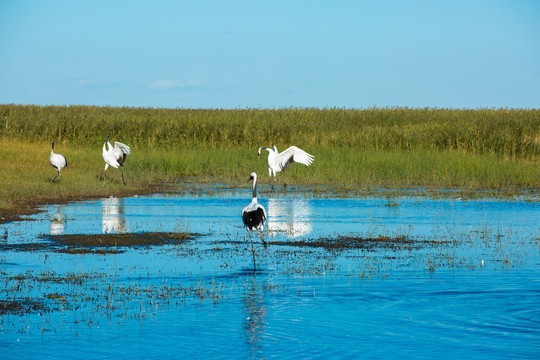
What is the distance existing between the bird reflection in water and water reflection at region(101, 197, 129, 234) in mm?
5615

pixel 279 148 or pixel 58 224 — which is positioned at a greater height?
pixel 279 148

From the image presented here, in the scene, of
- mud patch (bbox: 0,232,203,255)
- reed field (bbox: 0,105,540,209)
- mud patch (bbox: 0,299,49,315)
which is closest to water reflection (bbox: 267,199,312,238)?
mud patch (bbox: 0,232,203,255)

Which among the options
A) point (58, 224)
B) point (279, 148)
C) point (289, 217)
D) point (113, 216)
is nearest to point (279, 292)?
point (58, 224)

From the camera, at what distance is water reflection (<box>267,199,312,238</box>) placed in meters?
14.4

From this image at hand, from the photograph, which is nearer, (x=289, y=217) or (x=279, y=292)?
(x=279, y=292)

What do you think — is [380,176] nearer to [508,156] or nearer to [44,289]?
[508,156]

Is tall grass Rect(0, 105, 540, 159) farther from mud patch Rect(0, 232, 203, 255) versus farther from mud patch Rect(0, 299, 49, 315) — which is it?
Result: mud patch Rect(0, 299, 49, 315)

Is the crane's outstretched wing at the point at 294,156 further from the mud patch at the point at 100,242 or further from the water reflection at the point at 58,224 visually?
the mud patch at the point at 100,242

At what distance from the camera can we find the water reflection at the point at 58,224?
13.6 meters

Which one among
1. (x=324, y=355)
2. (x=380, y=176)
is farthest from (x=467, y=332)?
(x=380, y=176)

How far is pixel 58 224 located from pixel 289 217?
5.16 metres

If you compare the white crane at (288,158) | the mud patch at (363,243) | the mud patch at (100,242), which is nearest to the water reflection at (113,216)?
the mud patch at (100,242)

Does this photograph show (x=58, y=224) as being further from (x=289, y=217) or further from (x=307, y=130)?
(x=307, y=130)

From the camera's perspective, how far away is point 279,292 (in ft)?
29.4
